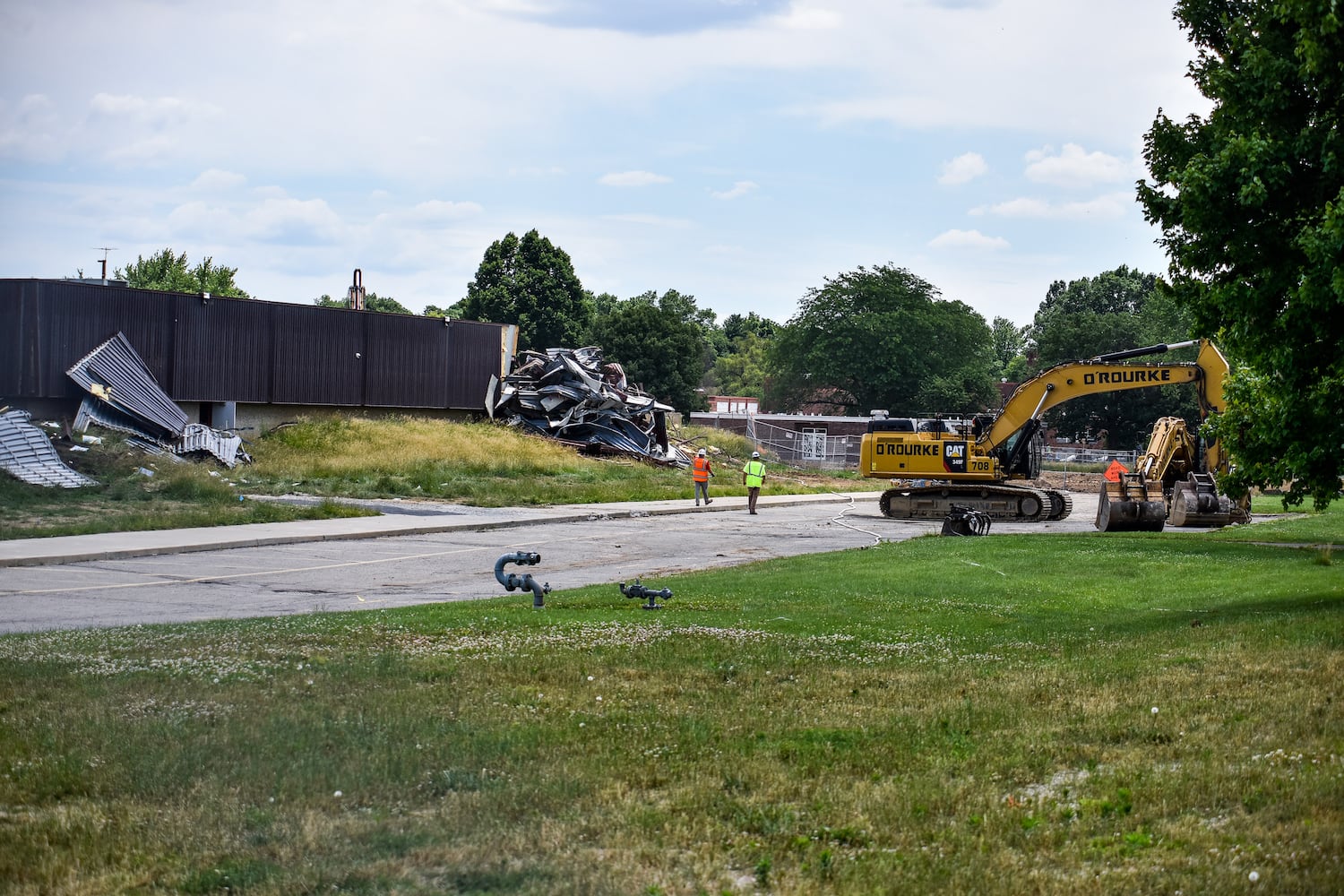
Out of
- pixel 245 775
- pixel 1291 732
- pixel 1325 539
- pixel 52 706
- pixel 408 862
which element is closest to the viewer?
pixel 408 862

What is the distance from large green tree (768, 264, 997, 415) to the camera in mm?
88312

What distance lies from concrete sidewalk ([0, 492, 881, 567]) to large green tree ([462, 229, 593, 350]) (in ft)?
198

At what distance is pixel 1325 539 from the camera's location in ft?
76.6

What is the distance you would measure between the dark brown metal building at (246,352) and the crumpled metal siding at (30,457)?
23.0 ft

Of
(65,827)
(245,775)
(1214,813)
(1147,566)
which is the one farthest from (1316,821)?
(1147,566)

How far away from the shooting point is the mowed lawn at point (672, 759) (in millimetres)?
5320

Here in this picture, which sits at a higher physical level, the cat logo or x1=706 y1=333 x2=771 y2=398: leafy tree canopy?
x1=706 y1=333 x2=771 y2=398: leafy tree canopy

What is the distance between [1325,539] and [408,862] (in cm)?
2250

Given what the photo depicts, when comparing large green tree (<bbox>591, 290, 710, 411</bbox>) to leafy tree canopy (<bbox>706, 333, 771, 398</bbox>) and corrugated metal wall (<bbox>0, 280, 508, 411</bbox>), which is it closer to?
corrugated metal wall (<bbox>0, 280, 508, 411</bbox>)

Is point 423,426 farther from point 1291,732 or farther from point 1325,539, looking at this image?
point 1291,732

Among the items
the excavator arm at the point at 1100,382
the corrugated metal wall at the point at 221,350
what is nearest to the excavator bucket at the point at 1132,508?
the excavator arm at the point at 1100,382

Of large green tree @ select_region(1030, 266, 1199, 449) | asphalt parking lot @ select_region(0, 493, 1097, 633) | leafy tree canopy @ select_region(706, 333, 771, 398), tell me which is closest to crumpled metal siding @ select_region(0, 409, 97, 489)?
asphalt parking lot @ select_region(0, 493, 1097, 633)

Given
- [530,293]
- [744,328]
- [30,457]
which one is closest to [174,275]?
[530,293]

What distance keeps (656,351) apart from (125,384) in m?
54.8
